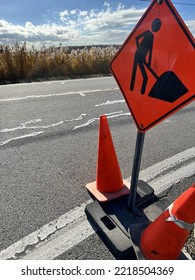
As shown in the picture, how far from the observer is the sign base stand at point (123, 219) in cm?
210

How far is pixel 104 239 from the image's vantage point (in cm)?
224

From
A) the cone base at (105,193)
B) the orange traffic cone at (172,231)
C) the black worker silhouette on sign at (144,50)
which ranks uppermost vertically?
the black worker silhouette on sign at (144,50)

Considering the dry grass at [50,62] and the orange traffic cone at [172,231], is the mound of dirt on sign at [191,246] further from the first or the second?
the dry grass at [50,62]

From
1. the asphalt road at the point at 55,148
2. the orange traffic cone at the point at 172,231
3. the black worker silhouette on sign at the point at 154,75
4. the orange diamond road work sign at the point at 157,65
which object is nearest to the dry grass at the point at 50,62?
the asphalt road at the point at 55,148

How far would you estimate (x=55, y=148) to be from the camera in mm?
3924

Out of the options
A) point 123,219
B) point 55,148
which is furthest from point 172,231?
point 55,148

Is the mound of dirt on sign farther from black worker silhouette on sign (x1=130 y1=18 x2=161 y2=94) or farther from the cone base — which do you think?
black worker silhouette on sign (x1=130 y1=18 x2=161 y2=94)

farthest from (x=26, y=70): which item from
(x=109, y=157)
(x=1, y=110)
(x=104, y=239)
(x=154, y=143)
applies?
(x=104, y=239)

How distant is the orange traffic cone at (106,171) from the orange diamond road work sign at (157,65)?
68 cm

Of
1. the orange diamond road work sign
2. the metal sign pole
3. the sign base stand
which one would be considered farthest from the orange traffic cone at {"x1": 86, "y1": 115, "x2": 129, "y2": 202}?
→ the orange diamond road work sign

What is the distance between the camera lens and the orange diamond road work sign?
5.74ft

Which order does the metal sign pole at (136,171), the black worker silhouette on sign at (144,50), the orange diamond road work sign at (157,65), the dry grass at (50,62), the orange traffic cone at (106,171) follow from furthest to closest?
the dry grass at (50,62)
the orange traffic cone at (106,171)
the metal sign pole at (136,171)
the black worker silhouette on sign at (144,50)
the orange diamond road work sign at (157,65)

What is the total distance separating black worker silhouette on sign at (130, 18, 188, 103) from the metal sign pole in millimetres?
401
